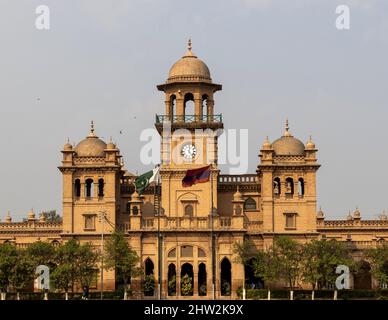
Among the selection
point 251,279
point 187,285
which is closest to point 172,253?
point 187,285

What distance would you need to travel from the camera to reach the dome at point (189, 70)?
104688 millimetres

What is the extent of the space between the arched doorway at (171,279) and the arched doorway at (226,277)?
4.42 metres

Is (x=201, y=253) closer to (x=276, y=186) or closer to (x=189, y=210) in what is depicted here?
(x=189, y=210)

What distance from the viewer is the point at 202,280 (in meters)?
101

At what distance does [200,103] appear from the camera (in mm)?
104250

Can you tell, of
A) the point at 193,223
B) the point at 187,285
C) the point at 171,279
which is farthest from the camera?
the point at 193,223

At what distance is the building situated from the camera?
10000 cm

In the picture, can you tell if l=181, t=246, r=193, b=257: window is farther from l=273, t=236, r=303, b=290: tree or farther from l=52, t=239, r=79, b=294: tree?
l=52, t=239, r=79, b=294: tree

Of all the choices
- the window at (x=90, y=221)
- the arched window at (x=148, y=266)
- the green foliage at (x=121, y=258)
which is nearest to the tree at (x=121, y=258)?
the green foliage at (x=121, y=258)

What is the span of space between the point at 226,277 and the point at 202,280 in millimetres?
2323

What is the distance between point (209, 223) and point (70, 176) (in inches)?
558

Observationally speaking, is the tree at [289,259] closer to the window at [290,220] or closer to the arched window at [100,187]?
the window at [290,220]

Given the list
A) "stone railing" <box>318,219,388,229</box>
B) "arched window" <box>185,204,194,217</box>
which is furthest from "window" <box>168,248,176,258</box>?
"stone railing" <box>318,219,388,229</box>
